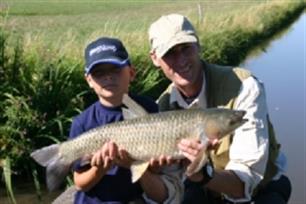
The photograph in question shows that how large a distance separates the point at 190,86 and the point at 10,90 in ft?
15.0

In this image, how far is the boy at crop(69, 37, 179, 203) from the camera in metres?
4.11

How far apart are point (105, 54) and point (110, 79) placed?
0.16 meters

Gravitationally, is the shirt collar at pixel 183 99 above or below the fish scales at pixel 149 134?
below

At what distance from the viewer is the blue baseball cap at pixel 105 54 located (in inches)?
165

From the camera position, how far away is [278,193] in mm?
4578

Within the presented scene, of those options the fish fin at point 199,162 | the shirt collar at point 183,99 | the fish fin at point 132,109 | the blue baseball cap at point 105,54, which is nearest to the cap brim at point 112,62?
the blue baseball cap at point 105,54

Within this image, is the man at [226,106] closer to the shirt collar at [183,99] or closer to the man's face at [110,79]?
the shirt collar at [183,99]

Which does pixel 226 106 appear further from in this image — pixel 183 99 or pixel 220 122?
pixel 220 122

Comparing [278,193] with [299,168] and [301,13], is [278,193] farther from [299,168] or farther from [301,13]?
[301,13]

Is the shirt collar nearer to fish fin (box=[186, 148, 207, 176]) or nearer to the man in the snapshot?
the man

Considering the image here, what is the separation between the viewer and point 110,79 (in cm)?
418

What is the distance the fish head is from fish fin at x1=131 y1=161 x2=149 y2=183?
36 centimetres

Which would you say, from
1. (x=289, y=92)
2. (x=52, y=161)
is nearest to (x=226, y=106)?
(x=52, y=161)

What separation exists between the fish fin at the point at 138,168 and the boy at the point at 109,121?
0.19 m
